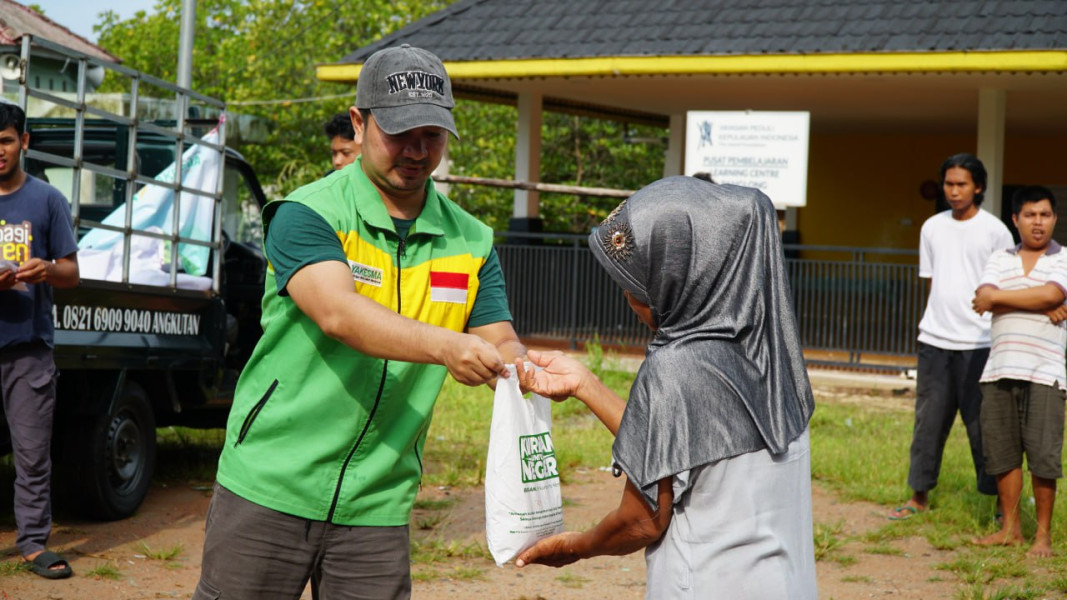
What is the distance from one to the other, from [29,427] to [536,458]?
356 centimetres

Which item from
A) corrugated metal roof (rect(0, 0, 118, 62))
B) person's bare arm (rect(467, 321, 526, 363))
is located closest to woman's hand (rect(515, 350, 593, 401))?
person's bare arm (rect(467, 321, 526, 363))

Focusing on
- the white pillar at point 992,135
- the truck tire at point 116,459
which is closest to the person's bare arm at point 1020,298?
the truck tire at point 116,459

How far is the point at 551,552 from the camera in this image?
286cm

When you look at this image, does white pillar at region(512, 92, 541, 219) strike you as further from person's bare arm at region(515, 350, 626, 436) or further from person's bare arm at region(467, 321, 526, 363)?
person's bare arm at region(515, 350, 626, 436)

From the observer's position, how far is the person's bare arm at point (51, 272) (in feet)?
17.9

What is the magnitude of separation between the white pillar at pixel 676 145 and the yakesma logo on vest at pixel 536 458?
14.0 m

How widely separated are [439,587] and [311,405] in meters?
3.04

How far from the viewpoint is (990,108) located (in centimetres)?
1341

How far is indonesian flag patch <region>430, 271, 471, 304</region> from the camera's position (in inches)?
123

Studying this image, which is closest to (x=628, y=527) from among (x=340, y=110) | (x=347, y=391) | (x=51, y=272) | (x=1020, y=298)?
(x=347, y=391)

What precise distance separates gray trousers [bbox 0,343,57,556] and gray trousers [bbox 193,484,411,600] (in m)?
2.93

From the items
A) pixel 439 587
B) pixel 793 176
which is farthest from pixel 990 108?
pixel 439 587

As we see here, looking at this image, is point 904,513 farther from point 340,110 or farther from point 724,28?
point 340,110

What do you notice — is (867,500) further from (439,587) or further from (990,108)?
(990,108)
